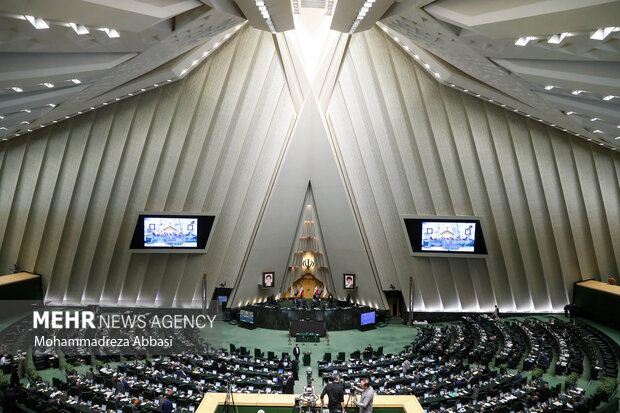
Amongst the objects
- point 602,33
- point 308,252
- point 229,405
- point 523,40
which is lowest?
point 229,405

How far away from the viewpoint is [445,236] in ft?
75.3

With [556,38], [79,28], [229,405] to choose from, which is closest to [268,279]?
[229,405]

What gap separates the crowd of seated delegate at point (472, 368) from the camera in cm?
1257

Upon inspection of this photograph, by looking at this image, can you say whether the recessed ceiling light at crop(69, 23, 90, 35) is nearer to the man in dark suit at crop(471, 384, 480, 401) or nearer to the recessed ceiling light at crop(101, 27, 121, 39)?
the recessed ceiling light at crop(101, 27, 121, 39)

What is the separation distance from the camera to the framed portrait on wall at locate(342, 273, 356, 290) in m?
27.0

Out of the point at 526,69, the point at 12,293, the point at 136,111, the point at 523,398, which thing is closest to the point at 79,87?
the point at 136,111

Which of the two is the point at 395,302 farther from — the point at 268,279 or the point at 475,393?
the point at 475,393

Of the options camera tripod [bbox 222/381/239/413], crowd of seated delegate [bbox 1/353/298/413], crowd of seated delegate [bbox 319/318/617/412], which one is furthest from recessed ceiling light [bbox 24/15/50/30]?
crowd of seated delegate [bbox 319/318/617/412]

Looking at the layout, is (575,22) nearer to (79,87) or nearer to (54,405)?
(79,87)

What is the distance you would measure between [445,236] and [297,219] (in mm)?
8806

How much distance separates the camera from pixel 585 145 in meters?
19.8

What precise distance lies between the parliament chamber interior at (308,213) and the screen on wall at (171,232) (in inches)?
4.1

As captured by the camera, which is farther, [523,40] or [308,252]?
[308,252]

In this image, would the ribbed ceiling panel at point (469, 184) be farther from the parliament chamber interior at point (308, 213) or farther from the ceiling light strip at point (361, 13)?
the ceiling light strip at point (361, 13)
